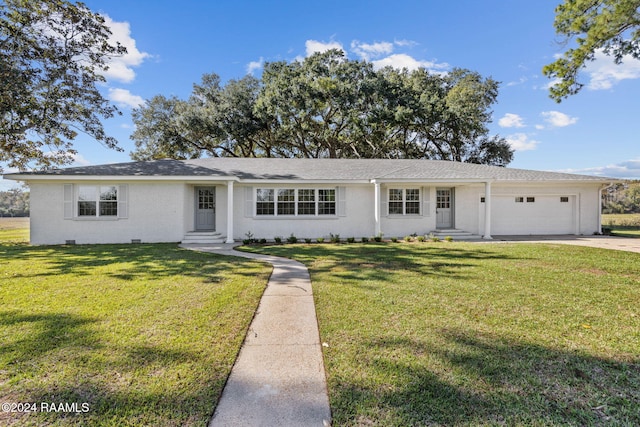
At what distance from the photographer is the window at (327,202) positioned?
1348 centimetres

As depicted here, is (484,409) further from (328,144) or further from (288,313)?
(328,144)

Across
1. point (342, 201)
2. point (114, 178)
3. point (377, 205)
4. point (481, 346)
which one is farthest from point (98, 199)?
point (481, 346)

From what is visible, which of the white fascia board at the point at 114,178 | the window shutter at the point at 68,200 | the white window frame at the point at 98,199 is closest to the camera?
the white fascia board at the point at 114,178

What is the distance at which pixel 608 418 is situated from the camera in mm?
2111

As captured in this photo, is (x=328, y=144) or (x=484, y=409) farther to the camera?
(x=328, y=144)

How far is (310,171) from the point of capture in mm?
14383

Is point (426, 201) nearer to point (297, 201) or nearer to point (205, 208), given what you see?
point (297, 201)

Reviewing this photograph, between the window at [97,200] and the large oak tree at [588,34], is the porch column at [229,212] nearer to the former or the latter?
the window at [97,200]

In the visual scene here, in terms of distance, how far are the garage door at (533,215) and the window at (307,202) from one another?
8870 millimetres

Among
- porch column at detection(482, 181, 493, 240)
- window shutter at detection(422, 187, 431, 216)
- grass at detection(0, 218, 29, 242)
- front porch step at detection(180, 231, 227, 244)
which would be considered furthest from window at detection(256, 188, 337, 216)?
grass at detection(0, 218, 29, 242)

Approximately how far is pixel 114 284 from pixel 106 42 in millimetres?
15091

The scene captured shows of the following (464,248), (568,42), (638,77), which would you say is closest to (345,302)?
(464,248)

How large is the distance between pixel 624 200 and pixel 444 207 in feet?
132

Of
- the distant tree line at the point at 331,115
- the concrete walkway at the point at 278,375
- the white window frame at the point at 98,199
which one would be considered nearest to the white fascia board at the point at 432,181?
the concrete walkway at the point at 278,375
